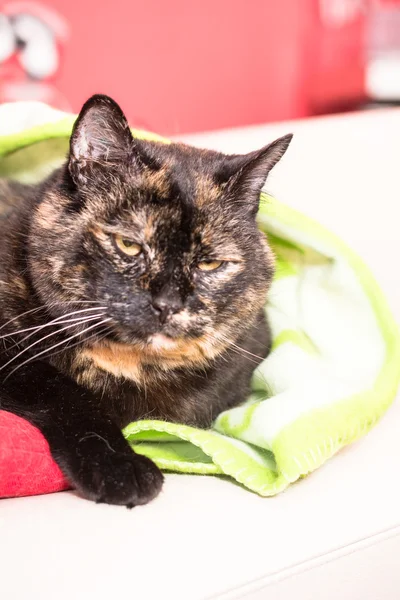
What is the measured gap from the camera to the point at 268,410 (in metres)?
1.13

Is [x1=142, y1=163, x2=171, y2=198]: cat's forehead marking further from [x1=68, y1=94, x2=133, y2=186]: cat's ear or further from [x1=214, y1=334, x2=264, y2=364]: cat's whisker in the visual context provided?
[x1=214, y1=334, x2=264, y2=364]: cat's whisker

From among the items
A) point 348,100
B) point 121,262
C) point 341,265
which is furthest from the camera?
point 348,100

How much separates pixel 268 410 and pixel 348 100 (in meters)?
1.54

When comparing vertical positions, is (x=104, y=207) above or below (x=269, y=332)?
above

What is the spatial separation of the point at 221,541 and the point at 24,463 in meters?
0.28

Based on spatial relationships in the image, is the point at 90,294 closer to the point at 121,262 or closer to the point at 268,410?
the point at 121,262

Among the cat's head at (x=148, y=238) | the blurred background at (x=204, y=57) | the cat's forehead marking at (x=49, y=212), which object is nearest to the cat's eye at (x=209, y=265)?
the cat's head at (x=148, y=238)

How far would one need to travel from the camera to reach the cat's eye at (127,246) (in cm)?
101

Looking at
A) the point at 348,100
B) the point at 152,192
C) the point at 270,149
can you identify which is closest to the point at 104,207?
the point at 152,192

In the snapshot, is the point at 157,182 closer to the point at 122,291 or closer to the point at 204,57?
the point at 122,291

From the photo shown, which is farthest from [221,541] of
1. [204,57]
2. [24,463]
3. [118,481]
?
[204,57]

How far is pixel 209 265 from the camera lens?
1.06 meters

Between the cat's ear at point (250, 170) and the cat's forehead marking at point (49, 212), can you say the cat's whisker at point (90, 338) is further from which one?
the cat's ear at point (250, 170)

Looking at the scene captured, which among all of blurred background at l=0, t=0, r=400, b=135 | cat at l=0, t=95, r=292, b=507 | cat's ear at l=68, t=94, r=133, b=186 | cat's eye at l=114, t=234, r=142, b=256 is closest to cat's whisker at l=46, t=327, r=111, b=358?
cat at l=0, t=95, r=292, b=507
